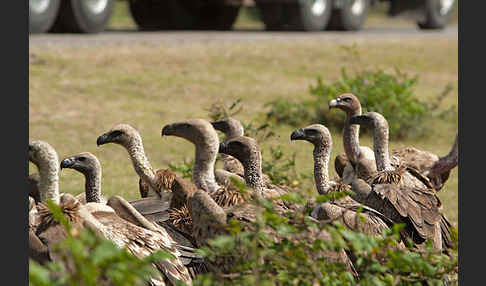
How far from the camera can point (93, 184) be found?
505 cm

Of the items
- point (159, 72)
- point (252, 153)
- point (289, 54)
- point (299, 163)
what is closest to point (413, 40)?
point (289, 54)

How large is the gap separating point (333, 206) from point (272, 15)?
1612 centimetres

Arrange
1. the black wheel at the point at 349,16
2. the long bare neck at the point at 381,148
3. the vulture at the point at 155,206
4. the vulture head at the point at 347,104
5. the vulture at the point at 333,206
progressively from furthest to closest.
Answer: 1. the black wheel at the point at 349,16
2. the vulture head at the point at 347,104
3. the long bare neck at the point at 381,148
4. the vulture at the point at 155,206
5. the vulture at the point at 333,206

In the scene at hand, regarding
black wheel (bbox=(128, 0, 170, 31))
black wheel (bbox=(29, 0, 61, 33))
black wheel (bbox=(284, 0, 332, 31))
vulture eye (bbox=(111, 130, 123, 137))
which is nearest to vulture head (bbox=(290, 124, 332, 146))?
vulture eye (bbox=(111, 130, 123, 137))

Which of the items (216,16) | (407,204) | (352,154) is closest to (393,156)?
(352,154)

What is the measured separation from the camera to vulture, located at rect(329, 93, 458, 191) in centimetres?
601

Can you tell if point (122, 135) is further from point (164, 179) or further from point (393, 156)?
point (393, 156)

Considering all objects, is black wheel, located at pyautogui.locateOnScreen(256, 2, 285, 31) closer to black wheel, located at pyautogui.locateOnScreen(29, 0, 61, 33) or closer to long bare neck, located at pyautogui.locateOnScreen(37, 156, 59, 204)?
black wheel, located at pyautogui.locateOnScreen(29, 0, 61, 33)

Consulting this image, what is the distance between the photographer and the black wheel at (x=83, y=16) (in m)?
15.8

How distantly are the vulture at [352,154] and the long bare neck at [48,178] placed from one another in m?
1.95

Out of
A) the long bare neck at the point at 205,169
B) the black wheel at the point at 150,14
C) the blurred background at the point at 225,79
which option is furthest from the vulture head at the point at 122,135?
the black wheel at the point at 150,14

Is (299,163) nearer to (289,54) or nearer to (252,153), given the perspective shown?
(252,153)

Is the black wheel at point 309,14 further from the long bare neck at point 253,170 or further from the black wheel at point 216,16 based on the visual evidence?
the long bare neck at point 253,170

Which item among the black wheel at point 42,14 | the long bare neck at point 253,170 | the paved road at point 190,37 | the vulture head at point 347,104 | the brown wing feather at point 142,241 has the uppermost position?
the black wheel at point 42,14
